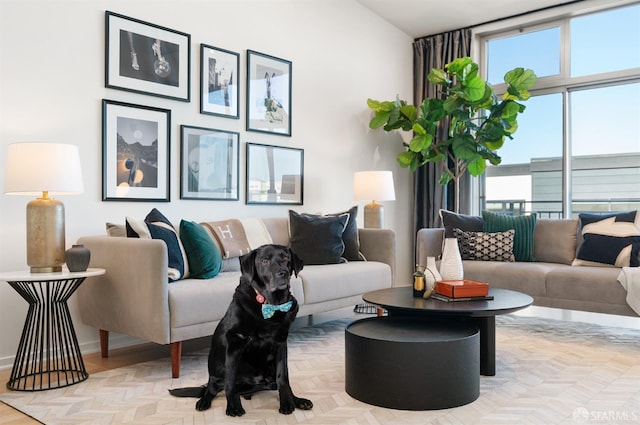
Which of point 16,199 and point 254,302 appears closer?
point 254,302

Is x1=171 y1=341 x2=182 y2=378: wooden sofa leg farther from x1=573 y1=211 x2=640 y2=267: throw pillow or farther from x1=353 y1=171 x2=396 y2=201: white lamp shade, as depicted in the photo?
x1=573 y1=211 x2=640 y2=267: throw pillow

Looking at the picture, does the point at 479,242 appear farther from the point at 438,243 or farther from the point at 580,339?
the point at 580,339

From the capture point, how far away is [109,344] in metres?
3.45

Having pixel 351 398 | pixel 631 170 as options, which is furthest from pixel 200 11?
pixel 631 170

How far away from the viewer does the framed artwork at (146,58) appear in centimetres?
350

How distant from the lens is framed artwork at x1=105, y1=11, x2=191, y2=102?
3.50m

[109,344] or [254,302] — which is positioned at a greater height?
[254,302]

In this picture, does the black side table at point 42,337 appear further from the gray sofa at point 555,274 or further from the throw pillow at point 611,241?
the throw pillow at point 611,241

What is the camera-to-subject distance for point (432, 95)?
6023 millimetres

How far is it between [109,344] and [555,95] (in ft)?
15.3

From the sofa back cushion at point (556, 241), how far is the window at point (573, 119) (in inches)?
41.7

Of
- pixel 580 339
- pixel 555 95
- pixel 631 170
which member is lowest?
pixel 580 339

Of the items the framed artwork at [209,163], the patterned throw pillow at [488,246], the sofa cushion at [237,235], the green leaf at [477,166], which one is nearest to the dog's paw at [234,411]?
the sofa cushion at [237,235]

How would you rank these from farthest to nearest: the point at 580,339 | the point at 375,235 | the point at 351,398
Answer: the point at 375,235 < the point at 580,339 < the point at 351,398
